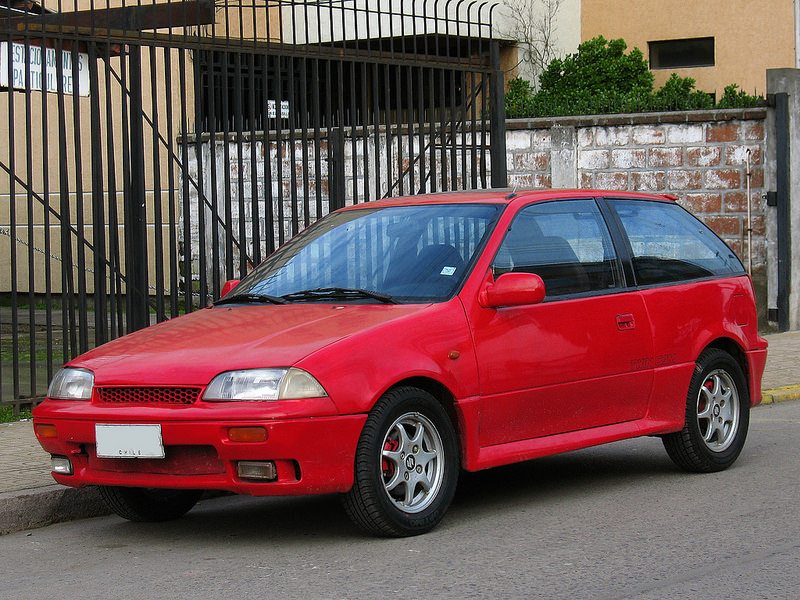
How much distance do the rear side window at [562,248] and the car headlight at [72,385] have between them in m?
2.05

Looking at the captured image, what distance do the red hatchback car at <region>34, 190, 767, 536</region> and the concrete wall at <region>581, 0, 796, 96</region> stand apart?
17.2m

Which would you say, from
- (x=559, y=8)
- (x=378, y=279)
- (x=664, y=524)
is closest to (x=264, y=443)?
(x=378, y=279)

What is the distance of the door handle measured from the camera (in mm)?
7598

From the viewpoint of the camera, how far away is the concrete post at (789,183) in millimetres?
15375

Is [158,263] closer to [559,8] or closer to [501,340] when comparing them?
[501,340]

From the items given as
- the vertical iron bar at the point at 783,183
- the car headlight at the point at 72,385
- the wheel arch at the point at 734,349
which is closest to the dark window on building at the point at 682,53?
the vertical iron bar at the point at 783,183

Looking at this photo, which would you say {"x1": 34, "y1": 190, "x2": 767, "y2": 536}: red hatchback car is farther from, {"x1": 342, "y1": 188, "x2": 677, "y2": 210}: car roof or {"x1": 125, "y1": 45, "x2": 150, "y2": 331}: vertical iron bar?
{"x1": 125, "y1": 45, "x2": 150, "y2": 331}: vertical iron bar

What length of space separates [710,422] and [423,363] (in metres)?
2.37

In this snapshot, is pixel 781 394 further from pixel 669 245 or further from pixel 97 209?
pixel 97 209

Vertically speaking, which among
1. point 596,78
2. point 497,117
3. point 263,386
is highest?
point 596,78

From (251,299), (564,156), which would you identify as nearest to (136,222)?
(251,299)

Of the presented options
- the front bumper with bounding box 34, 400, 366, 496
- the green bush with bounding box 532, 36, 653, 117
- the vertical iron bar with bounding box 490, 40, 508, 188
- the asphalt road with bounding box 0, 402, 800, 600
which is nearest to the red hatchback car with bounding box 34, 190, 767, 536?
the front bumper with bounding box 34, 400, 366, 496

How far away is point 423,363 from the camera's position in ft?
21.2

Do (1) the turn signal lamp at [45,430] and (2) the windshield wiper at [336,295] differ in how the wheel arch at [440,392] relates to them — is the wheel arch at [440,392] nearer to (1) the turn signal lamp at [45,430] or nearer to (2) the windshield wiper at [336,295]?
(2) the windshield wiper at [336,295]
